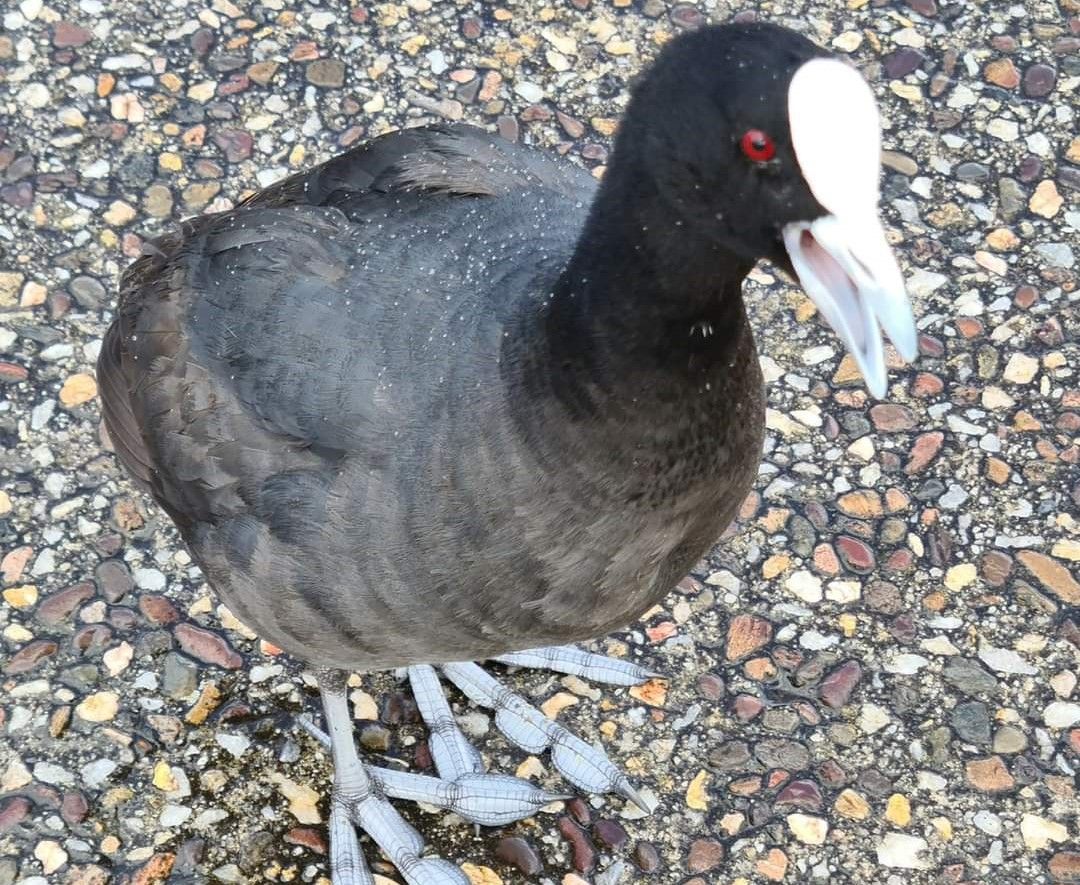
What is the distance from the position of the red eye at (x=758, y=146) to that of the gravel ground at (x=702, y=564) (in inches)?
73.8

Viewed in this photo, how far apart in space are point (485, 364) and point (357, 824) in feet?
4.57

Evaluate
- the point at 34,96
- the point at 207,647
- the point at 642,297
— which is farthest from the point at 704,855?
the point at 34,96

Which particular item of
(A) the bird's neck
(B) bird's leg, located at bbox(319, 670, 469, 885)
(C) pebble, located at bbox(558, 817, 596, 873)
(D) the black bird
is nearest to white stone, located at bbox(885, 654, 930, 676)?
(D) the black bird

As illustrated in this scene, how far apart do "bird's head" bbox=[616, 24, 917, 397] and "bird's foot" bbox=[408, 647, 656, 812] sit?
1654 millimetres

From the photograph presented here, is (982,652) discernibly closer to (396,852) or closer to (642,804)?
(642,804)

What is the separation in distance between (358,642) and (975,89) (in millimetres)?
3191

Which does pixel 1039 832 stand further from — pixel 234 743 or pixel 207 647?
pixel 207 647

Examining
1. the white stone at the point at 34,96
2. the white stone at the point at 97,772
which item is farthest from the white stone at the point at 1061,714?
the white stone at the point at 34,96

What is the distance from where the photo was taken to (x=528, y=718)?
3.68 m

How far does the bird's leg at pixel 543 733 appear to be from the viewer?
11.6 feet

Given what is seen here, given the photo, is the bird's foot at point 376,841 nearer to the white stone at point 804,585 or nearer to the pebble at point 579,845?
the pebble at point 579,845

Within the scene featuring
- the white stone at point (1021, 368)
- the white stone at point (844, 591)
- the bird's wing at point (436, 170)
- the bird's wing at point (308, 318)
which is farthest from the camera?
the white stone at point (1021, 368)

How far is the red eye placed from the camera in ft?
7.14

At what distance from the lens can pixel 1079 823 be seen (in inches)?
136
